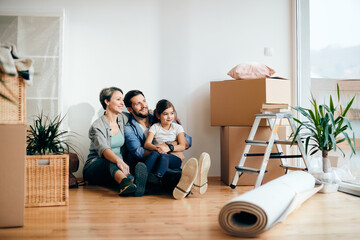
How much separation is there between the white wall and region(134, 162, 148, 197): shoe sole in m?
1.10

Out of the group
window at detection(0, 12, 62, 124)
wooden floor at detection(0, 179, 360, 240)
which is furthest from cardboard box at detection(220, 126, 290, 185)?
window at detection(0, 12, 62, 124)

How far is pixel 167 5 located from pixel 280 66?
54.4 inches

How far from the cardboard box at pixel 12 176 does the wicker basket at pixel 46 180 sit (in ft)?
1.68

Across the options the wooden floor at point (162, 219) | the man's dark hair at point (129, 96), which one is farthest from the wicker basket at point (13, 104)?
the man's dark hair at point (129, 96)

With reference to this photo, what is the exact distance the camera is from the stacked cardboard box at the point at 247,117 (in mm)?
3035

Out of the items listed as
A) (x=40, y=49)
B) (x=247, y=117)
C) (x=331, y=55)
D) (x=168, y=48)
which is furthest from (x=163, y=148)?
(x=331, y=55)

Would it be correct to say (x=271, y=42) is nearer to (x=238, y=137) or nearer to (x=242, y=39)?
(x=242, y=39)

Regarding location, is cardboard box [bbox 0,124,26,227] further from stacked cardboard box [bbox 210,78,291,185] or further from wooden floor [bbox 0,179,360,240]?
stacked cardboard box [bbox 210,78,291,185]

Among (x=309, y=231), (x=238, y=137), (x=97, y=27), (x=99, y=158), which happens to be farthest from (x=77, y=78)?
(x=309, y=231)

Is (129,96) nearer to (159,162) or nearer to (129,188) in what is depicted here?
(159,162)

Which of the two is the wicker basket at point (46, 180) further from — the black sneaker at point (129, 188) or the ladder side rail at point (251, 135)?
the ladder side rail at point (251, 135)

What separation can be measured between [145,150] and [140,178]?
1.61ft

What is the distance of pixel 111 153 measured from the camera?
2.73m

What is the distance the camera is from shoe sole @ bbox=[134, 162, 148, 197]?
8.13 feet
